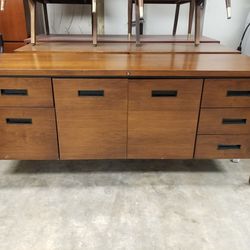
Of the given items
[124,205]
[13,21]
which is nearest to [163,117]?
[124,205]

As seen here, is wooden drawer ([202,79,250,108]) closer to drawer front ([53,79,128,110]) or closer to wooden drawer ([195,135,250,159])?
wooden drawer ([195,135,250,159])

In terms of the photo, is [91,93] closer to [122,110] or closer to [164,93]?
[122,110]

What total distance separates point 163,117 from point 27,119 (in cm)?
62

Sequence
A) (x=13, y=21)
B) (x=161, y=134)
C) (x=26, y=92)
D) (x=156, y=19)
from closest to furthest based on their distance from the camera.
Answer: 1. (x=26, y=92)
2. (x=161, y=134)
3. (x=13, y=21)
4. (x=156, y=19)

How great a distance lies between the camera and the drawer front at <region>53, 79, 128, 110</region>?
102 centimetres

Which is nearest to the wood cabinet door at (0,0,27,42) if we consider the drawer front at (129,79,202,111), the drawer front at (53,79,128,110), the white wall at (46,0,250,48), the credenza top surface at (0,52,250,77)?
the white wall at (46,0,250,48)

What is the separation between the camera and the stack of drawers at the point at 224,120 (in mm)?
1052

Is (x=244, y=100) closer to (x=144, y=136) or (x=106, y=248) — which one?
(x=144, y=136)

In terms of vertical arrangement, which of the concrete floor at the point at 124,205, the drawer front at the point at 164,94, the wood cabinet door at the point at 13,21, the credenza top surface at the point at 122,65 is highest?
the wood cabinet door at the point at 13,21

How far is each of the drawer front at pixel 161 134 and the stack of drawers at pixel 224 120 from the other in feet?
0.17

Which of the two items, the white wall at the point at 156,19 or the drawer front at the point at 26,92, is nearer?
the drawer front at the point at 26,92

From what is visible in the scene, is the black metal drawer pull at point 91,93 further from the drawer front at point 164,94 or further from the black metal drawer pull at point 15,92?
the black metal drawer pull at point 15,92

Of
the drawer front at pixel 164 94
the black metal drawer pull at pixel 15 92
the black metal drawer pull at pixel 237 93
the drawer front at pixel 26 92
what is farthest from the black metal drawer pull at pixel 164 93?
the black metal drawer pull at pixel 15 92

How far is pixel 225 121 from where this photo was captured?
1.12m
